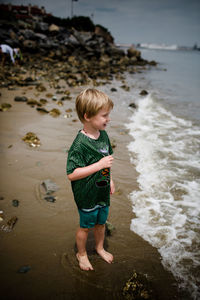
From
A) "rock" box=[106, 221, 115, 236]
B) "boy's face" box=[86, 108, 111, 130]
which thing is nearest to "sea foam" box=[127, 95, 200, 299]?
"rock" box=[106, 221, 115, 236]

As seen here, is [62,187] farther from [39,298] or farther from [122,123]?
[122,123]

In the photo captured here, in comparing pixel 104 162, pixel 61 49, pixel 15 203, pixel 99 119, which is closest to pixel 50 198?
pixel 15 203

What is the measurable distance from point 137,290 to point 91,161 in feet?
4.48

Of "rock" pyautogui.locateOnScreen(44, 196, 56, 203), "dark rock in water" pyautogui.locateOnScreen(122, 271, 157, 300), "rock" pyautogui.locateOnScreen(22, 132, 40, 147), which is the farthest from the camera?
"rock" pyautogui.locateOnScreen(22, 132, 40, 147)

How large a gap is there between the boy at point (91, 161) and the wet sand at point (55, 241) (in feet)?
1.50

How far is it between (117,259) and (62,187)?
147 centimetres

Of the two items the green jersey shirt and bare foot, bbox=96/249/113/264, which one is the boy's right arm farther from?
bare foot, bbox=96/249/113/264

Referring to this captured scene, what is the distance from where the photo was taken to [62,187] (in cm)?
329

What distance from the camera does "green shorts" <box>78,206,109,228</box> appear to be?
73.8 inches

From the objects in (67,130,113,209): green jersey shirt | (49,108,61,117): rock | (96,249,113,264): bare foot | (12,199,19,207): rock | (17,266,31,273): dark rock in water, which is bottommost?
(96,249,113,264): bare foot

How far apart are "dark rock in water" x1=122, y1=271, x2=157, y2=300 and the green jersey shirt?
0.86 metres

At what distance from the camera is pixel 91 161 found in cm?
177

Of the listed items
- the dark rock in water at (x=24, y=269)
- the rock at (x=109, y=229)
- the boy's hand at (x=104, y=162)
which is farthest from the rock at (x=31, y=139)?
the boy's hand at (x=104, y=162)

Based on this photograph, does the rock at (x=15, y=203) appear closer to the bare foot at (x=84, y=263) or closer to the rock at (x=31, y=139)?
the bare foot at (x=84, y=263)
